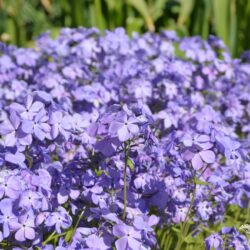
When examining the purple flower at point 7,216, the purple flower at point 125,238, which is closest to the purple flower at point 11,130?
the purple flower at point 7,216

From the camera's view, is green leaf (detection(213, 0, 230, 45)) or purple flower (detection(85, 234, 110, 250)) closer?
purple flower (detection(85, 234, 110, 250))

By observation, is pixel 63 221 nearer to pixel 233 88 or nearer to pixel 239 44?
pixel 233 88

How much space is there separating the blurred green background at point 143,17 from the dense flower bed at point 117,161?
1.86 meters

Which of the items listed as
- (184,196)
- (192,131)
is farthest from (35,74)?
(184,196)

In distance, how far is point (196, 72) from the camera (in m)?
3.65

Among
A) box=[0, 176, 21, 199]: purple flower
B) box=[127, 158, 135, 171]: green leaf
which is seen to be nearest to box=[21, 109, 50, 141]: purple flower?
box=[0, 176, 21, 199]: purple flower

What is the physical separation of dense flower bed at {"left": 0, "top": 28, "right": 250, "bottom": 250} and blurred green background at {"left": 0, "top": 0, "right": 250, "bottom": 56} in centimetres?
186

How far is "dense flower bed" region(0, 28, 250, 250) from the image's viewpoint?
210 centimetres

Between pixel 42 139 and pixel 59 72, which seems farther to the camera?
pixel 59 72

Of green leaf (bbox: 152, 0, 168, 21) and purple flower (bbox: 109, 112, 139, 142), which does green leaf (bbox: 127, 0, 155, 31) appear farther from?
purple flower (bbox: 109, 112, 139, 142)

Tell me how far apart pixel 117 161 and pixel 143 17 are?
3268mm

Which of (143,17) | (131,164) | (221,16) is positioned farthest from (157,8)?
(131,164)

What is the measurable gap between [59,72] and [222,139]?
4.96 ft

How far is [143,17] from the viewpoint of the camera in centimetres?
547
